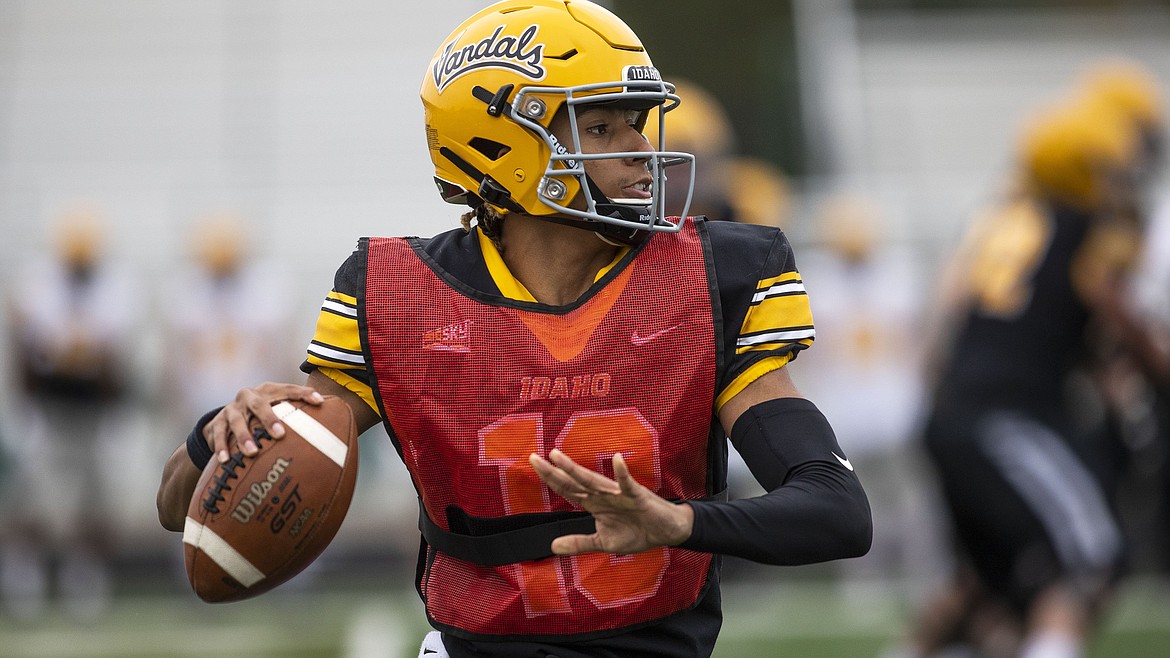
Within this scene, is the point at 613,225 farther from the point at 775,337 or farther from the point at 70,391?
the point at 70,391

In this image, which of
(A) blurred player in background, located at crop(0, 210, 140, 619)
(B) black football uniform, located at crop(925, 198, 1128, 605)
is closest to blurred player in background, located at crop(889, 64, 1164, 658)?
(B) black football uniform, located at crop(925, 198, 1128, 605)

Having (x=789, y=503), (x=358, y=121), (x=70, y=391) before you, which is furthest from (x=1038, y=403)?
(x=358, y=121)

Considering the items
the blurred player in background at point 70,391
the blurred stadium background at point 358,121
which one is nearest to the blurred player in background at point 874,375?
the blurred stadium background at point 358,121

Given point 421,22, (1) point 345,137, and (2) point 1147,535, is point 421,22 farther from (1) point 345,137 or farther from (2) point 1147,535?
(2) point 1147,535

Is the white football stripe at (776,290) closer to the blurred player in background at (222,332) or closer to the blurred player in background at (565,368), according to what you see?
the blurred player in background at (565,368)

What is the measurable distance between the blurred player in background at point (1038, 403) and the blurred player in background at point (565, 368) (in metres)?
2.67

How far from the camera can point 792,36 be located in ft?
45.8

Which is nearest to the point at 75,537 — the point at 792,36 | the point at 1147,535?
the point at 1147,535

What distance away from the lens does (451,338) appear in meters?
2.53

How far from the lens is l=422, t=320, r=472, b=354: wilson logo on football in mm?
2525

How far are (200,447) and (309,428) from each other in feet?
Result: 0.72

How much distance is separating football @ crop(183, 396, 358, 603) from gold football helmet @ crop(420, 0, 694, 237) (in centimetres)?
49

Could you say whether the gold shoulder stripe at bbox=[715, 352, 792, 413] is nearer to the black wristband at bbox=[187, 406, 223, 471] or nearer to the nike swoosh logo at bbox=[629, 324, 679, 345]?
the nike swoosh logo at bbox=[629, 324, 679, 345]

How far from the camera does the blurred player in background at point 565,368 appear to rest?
247 centimetres
